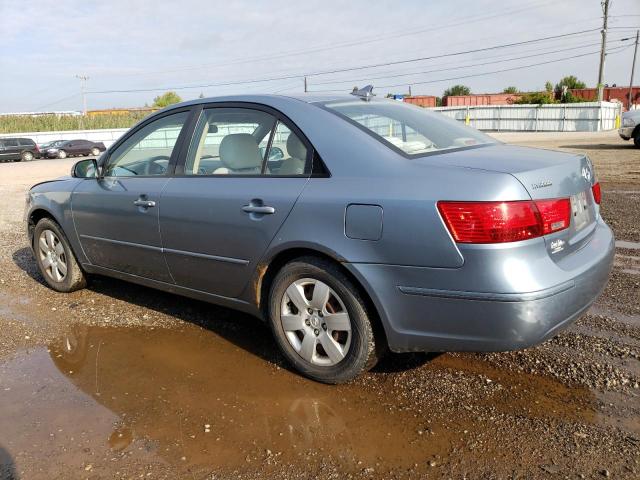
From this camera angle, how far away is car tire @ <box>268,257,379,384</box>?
9.59 feet

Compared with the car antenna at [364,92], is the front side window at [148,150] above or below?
below

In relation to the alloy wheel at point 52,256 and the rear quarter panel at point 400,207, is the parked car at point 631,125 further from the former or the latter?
the alloy wheel at point 52,256

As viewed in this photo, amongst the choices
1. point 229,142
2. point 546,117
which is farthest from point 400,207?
point 546,117

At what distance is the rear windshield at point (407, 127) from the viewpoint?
10.1 ft

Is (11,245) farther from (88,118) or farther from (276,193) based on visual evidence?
(88,118)

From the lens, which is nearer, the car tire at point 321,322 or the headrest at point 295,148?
the car tire at point 321,322

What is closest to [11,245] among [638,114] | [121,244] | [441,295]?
[121,244]

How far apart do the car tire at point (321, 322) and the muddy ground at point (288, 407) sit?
0.49ft

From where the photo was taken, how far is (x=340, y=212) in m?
2.85

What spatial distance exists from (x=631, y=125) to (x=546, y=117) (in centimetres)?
2420

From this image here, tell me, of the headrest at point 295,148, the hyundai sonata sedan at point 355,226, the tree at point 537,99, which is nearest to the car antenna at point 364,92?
the hyundai sonata sedan at point 355,226

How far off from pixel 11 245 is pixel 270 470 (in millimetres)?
6300

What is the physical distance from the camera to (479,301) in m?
2.53

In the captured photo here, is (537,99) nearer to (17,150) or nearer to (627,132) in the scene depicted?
(627,132)
